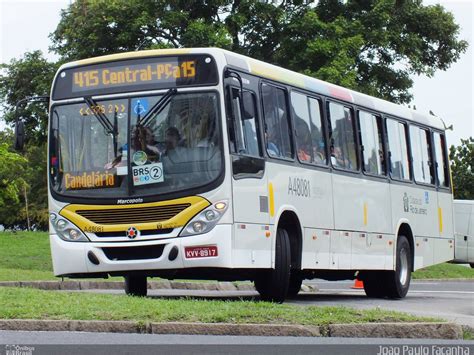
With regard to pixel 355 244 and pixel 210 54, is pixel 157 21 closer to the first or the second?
pixel 355 244

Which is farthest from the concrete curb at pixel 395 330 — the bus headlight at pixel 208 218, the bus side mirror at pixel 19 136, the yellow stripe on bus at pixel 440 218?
the yellow stripe on bus at pixel 440 218

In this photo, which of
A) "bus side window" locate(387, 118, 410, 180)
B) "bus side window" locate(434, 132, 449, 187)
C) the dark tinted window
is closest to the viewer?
the dark tinted window

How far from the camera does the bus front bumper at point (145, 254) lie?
15.1 meters

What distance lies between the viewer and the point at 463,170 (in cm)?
7188

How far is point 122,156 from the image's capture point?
15703 millimetres

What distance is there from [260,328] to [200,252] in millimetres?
3802

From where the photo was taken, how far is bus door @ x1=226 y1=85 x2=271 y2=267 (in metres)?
15.4

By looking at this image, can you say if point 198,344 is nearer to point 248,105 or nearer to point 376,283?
point 248,105

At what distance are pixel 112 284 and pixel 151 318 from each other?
12.8 m

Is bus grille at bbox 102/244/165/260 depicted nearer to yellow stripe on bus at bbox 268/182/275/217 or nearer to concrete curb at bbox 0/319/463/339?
yellow stripe on bus at bbox 268/182/275/217

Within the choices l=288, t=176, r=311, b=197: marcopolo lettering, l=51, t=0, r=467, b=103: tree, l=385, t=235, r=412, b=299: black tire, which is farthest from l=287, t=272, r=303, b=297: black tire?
l=51, t=0, r=467, b=103: tree

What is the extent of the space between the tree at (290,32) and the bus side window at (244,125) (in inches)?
805

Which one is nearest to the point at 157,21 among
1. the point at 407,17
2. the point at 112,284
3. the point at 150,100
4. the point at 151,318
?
the point at 407,17

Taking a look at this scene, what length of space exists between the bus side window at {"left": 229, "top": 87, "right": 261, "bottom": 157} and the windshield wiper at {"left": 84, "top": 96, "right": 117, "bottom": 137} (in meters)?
1.64
